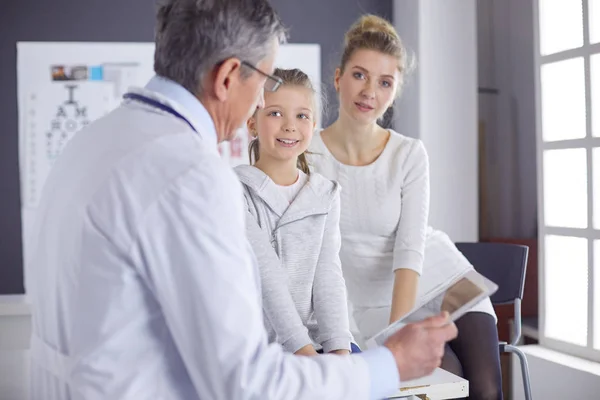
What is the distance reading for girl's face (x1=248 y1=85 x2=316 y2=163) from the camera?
1.89m

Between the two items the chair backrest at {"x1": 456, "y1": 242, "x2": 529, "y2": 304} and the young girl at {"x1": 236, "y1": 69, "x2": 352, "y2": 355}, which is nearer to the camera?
the young girl at {"x1": 236, "y1": 69, "x2": 352, "y2": 355}

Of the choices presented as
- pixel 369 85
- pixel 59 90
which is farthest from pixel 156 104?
pixel 59 90

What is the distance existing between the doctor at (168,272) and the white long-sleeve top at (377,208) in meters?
1.19

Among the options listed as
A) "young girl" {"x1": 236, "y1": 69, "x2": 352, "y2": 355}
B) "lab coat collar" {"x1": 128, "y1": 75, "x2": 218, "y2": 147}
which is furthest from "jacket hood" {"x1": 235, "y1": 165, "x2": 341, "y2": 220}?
"lab coat collar" {"x1": 128, "y1": 75, "x2": 218, "y2": 147}

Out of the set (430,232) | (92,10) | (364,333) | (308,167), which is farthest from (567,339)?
(92,10)

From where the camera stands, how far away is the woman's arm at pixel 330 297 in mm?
A: 1804

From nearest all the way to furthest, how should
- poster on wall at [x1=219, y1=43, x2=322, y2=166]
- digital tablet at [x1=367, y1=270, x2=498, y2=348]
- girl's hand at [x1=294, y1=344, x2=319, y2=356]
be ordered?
digital tablet at [x1=367, y1=270, x2=498, y2=348] → girl's hand at [x1=294, y1=344, x2=319, y2=356] → poster on wall at [x1=219, y1=43, x2=322, y2=166]

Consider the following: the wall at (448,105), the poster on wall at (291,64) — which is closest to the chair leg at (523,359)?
the wall at (448,105)

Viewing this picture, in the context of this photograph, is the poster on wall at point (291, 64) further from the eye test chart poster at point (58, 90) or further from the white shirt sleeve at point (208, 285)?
the white shirt sleeve at point (208, 285)

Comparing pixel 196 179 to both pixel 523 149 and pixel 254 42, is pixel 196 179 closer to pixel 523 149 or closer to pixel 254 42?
pixel 254 42

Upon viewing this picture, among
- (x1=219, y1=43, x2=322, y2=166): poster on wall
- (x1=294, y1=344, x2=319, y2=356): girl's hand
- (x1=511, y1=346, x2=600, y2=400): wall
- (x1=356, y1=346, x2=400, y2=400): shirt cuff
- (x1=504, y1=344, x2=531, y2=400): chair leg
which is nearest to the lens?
(x1=356, y1=346, x2=400, y2=400): shirt cuff

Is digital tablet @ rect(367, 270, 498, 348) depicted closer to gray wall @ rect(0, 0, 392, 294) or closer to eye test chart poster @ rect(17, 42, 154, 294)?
gray wall @ rect(0, 0, 392, 294)

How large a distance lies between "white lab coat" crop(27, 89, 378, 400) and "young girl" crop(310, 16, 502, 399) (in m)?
1.26

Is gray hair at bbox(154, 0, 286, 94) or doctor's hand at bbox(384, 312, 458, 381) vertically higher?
gray hair at bbox(154, 0, 286, 94)
